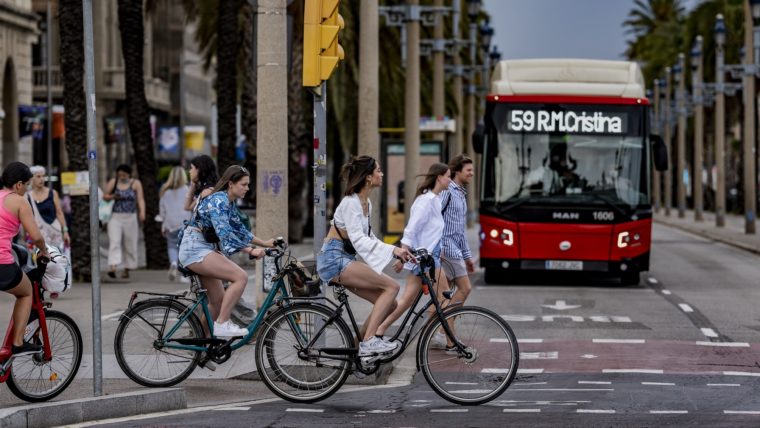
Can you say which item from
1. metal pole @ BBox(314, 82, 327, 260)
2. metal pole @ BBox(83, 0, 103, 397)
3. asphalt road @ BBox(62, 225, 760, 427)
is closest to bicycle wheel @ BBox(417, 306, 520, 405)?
Answer: asphalt road @ BBox(62, 225, 760, 427)

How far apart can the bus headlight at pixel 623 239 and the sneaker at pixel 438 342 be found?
12902mm

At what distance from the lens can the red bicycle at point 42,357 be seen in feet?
37.4

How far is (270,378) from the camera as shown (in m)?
11.7

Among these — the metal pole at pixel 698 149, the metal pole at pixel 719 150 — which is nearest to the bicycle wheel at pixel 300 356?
the metal pole at pixel 719 150

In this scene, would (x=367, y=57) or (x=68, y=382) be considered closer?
(x=68, y=382)

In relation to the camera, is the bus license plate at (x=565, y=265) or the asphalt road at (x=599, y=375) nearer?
the asphalt road at (x=599, y=375)

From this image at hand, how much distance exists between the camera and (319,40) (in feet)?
45.1

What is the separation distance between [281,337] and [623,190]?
13.2 m

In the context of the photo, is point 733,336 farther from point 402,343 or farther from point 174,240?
point 174,240

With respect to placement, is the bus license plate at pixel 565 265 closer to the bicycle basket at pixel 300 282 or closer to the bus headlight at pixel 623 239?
the bus headlight at pixel 623 239

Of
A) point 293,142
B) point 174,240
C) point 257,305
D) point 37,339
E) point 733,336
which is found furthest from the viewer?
point 293,142

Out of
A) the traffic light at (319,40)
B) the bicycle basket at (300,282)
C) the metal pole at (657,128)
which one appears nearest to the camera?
the bicycle basket at (300,282)

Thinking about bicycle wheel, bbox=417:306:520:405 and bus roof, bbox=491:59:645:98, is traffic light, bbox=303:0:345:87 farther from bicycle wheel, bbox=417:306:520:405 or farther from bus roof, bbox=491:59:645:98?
bus roof, bbox=491:59:645:98

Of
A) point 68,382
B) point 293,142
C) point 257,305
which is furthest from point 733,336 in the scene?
point 293,142
